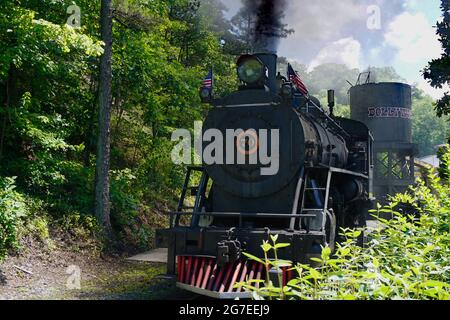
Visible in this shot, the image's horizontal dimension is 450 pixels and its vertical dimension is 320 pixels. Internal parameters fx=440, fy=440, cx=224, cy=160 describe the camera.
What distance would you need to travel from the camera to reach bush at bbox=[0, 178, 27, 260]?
7.06m

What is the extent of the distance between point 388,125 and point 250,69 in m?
15.7

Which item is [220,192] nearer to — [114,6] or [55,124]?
[55,124]

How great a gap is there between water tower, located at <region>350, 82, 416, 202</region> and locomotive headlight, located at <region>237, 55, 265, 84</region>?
49.9 feet

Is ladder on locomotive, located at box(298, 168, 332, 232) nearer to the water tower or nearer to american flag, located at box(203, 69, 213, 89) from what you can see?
american flag, located at box(203, 69, 213, 89)

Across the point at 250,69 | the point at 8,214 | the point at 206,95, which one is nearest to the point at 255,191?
the point at 206,95

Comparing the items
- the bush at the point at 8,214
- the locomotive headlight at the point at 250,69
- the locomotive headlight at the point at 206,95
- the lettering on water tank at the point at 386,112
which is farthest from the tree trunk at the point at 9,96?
the lettering on water tank at the point at 386,112

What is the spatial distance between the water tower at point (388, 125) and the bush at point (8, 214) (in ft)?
55.0

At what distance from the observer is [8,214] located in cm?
707

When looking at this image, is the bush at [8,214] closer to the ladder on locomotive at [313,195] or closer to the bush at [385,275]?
the ladder on locomotive at [313,195]

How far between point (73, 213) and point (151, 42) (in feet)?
17.7

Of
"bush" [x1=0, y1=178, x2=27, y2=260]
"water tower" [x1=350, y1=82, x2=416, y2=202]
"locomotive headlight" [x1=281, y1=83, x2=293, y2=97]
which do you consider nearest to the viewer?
"locomotive headlight" [x1=281, y1=83, x2=293, y2=97]

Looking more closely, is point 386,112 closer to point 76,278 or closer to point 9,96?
point 9,96

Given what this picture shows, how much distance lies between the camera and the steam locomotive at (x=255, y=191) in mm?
5809

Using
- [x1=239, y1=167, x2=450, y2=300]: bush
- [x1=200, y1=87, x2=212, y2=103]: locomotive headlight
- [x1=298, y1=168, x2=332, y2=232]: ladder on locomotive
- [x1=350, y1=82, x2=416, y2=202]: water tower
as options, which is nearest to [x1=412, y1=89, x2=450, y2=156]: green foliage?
[x1=350, y1=82, x2=416, y2=202]: water tower
